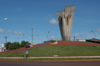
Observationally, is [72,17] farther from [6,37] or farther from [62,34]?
[6,37]

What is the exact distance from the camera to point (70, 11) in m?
47.5

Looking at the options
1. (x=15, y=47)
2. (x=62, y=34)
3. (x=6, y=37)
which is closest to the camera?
(x=15, y=47)

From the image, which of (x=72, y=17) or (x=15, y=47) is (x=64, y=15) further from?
(x=15, y=47)

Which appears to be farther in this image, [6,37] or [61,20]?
[6,37]

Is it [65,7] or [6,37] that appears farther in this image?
[6,37]

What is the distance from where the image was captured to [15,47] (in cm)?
4547

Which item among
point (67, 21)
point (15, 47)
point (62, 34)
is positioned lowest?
point (15, 47)

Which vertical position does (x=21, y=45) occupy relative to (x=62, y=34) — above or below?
below

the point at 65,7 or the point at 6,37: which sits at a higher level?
the point at 65,7

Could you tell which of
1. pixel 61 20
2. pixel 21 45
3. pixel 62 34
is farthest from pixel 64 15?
pixel 21 45

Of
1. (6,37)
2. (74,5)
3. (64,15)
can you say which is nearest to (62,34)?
(64,15)

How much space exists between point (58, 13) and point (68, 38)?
940 cm

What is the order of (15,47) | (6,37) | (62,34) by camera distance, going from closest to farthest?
1. (15,47)
2. (62,34)
3. (6,37)

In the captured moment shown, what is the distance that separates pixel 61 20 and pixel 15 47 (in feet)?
58.3
